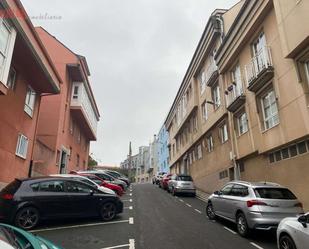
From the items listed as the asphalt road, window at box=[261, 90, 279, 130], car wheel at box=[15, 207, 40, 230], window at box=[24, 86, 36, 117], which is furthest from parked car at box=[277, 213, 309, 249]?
window at box=[24, 86, 36, 117]

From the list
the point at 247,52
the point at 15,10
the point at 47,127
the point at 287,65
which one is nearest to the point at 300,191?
the point at 287,65

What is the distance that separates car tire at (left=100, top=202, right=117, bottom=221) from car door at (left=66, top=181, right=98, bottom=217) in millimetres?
315

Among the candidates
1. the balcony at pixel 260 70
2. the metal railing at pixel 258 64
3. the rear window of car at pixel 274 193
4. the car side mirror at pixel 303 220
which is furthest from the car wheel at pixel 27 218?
the metal railing at pixel 258 64

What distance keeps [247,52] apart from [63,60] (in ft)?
51.7

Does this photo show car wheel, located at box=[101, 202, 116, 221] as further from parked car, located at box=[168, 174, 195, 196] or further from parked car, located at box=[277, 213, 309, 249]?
parked car, located at box=[168, 174, 195, 196]

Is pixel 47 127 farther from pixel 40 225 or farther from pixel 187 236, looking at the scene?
pixel 187 236

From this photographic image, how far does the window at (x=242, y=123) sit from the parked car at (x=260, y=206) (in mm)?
7524

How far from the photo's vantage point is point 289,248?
6.81 metres

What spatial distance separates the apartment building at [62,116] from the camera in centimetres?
2259

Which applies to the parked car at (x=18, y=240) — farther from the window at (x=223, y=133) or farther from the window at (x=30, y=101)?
the window at (x=223, y=133)

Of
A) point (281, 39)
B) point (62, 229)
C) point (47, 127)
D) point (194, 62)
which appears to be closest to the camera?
point (62, 229)

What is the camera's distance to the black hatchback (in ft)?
31.8

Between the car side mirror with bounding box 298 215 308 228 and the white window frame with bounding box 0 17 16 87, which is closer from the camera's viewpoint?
the car side mirror with bounding box 298 215 308 228

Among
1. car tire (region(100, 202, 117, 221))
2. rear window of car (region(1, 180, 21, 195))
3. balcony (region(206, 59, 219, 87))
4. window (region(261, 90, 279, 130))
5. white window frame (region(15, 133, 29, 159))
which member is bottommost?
car tire (region(100, 202, 117, 221))
